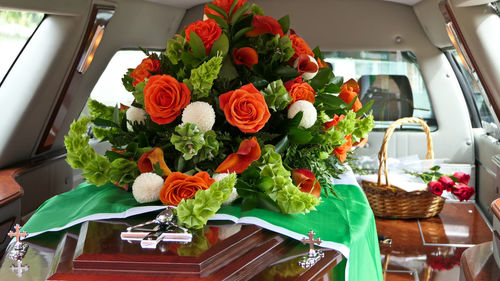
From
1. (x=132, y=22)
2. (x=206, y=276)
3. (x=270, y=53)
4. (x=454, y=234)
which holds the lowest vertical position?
(x=454, y=234)

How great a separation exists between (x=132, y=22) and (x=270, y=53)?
259 cm

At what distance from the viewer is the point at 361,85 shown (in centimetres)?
555

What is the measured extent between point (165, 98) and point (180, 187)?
264mm

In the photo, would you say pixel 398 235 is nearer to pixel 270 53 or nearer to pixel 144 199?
pixel 270 53

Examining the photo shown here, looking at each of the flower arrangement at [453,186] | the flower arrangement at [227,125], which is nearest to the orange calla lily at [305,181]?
the flower arrangement at [227,125]

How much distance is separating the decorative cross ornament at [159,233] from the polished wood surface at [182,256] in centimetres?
2

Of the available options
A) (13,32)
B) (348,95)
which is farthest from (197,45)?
(13,32)

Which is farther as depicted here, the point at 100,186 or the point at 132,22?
the point at 132,22

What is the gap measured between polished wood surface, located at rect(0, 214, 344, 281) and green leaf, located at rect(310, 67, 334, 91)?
660 mm

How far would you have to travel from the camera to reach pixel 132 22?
4359 millimetres

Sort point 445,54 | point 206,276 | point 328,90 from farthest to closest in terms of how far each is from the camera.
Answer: point 445,54 < point 328,90 < point 206,276

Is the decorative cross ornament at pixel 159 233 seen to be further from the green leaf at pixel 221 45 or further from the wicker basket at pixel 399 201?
the wicker basket at pixel 399 201

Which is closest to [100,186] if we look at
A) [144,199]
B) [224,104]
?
[144,199]

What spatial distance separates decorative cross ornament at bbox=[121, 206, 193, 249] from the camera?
135 cm
